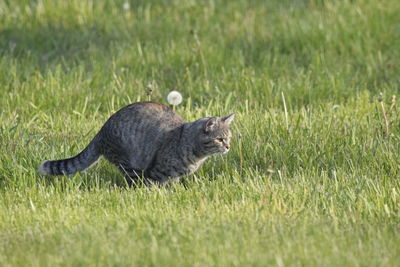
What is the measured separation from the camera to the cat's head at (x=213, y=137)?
6.63m

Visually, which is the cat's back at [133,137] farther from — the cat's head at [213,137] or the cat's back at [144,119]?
the cat's head at [213,137]

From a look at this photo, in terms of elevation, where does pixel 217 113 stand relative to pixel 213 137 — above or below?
below

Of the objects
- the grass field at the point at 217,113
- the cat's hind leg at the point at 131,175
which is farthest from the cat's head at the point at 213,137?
the cat's hind leg at the point at 131,175

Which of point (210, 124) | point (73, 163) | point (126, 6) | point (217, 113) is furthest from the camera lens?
point (126, 6)

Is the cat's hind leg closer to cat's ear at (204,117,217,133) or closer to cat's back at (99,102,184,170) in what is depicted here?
cat's back at (99,102,184,170)

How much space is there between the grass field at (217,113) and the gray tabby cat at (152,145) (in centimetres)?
17

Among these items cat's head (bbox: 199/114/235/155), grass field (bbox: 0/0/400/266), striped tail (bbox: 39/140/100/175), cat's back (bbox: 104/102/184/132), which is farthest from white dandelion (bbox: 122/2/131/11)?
cat's head (bbox: 199/114/235/155)

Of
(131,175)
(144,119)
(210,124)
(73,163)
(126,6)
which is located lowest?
(131,175)

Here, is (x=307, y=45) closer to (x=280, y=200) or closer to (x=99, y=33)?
(x=99, y=33)

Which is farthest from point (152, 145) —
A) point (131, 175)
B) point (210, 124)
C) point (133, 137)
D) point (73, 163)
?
point (73, 163)

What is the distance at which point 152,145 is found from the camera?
673cm

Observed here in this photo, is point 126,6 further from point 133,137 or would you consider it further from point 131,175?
point 131,175

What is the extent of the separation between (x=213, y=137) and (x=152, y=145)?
541 mm

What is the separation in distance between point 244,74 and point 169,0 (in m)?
3.04
